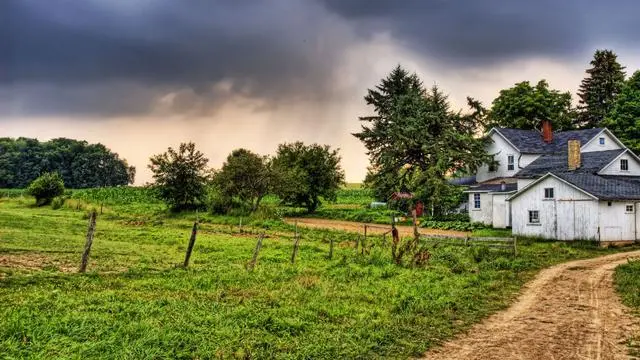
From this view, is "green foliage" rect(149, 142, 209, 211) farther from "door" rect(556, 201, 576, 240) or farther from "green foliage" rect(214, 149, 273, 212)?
"door" rect(556, 201, 576, 240)

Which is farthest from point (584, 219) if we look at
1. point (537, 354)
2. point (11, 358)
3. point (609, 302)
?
point (11, 358)

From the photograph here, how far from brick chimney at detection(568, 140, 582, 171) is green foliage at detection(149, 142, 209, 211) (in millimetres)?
34651

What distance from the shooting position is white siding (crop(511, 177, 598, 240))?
30.5m

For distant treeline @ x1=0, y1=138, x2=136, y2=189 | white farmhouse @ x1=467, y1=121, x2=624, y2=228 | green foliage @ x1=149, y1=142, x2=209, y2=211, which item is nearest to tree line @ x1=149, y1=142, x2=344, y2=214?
green foliage @ x1=149, y1=142, x2=209, y2=211

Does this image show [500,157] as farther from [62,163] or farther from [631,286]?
[62,163]

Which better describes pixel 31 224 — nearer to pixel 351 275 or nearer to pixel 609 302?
pixel 351 275

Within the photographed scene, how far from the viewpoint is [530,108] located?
62562 millimetres

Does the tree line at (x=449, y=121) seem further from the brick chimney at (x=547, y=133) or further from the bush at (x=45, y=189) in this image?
the bush at (x=45, y=189)

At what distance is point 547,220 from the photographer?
107ft

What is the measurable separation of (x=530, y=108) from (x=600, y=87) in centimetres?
1522

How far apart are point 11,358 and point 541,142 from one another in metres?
53.1

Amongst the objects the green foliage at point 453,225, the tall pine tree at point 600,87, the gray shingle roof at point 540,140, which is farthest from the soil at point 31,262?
the tall pine tree at point 600,87

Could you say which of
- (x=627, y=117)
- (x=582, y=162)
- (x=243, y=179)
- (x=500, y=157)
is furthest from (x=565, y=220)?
(x=627, y=117)

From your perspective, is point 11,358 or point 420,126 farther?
point 420,126
